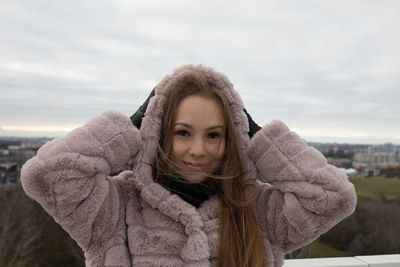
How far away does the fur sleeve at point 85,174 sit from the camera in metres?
0.84

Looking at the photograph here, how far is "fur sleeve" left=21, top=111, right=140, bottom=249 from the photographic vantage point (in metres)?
0.84

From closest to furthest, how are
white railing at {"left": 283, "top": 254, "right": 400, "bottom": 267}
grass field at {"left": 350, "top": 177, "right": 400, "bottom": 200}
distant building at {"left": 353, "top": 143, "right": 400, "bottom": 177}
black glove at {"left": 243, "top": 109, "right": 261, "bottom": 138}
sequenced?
1. black glove at {"left": 243, "top": 109, "right": 261, "bottom": 138}
2. white railing at {"left": 283, "top": 254, "right": 400, "bottom": 267}
3. distant building at {"left": 353, "top": 143, "right": 400, "bottom": 177}
4. grass field at {"left": 350, "top": 177, "right": 400, "bottom": 200}

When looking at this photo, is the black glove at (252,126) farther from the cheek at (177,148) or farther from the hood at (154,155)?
the cheek at (177,148)

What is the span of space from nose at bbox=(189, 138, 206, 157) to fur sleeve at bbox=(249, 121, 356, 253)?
0.58ft

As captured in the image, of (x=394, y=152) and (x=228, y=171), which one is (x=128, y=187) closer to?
(x=228, y=171)

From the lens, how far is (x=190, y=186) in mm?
1137

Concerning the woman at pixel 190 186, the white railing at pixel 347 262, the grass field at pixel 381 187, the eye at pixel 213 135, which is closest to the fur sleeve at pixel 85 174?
the woman at pixel 190 186

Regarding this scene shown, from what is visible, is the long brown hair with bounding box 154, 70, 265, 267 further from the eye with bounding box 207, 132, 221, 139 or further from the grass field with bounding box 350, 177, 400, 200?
the grass field with bounding box 350, 177, 400, 200

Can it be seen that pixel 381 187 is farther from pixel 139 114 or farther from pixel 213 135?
pixel 139 114

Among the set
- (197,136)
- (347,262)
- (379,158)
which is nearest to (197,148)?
(197,136)

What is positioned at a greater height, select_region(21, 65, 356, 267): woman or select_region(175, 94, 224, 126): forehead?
select_region(175, 94, 224, 126): forehead

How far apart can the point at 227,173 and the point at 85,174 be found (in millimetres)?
484

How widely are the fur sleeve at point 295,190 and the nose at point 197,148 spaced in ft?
0.58

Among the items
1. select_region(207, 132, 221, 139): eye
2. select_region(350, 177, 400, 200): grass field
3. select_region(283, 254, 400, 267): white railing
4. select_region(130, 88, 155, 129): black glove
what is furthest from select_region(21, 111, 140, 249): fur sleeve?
select_region(350, 177, 400, 200): grass field
